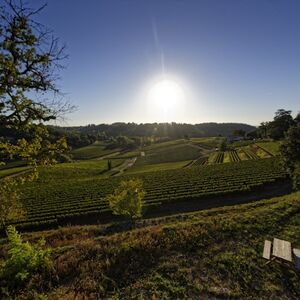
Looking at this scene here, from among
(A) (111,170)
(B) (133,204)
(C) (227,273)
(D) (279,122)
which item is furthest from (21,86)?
(D) (279,122)

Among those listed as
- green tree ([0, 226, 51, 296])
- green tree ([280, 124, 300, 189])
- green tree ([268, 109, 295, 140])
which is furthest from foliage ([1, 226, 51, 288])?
green tree ([268, 109, 295, 140])

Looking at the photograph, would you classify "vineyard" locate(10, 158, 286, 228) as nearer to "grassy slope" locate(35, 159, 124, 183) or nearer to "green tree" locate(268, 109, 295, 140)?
"grassy slope" locate(35, 159, 124, 183)

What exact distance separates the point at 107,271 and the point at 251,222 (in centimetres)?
766

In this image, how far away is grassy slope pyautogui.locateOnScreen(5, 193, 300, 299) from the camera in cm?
892

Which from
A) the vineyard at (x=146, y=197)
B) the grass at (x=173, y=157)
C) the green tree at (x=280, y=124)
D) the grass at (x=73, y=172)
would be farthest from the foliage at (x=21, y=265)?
the green tree at (x=280, y=124)

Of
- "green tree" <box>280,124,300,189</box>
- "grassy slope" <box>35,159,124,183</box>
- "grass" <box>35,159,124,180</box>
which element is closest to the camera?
"green tree" <box>280,124,300,189</box>

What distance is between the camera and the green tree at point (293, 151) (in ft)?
95.6

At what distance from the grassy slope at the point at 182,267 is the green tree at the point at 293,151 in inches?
685

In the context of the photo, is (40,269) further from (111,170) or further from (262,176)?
(111,170)

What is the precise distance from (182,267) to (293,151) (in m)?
25.1

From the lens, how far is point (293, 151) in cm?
3033

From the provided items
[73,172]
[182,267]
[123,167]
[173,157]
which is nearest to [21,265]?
[182,267]

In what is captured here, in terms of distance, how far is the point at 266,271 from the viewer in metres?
10.1

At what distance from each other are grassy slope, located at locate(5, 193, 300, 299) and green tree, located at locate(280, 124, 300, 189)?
57.1 ft
